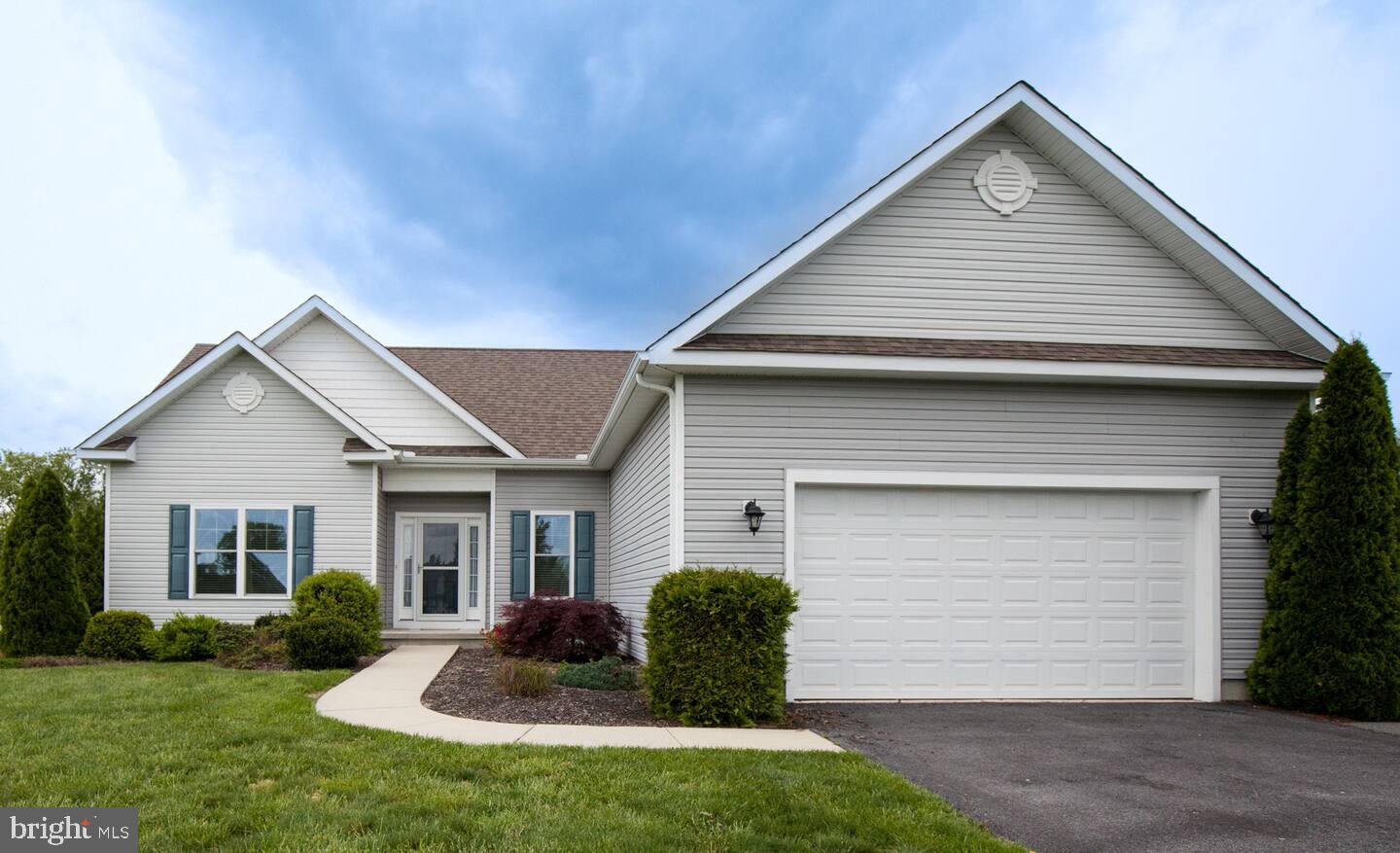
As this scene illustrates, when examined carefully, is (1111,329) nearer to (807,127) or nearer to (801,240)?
(801,240)

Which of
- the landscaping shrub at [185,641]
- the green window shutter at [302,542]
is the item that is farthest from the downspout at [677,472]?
the green window shutter at [302,542]

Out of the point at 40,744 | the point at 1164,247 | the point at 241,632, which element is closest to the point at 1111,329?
the point at 1164,247

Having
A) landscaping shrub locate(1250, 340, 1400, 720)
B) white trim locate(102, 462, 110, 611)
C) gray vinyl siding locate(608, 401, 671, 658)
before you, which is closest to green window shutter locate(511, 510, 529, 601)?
gray vinyl siding locate(608, 401, 671, 658)

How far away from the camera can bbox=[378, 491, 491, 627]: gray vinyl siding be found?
1712cm

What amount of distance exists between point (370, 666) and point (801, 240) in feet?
24.4

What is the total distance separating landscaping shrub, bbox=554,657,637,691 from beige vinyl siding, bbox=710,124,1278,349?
390cm

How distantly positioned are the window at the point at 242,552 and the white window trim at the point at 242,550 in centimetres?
1

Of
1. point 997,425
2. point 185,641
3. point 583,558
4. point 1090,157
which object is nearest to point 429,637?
point 583,558

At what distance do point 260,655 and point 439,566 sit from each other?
4680 mm

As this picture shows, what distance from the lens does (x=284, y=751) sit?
6.66 meters

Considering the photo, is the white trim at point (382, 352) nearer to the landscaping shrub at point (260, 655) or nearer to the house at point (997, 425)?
the landscaping shrub at point (260, 655)

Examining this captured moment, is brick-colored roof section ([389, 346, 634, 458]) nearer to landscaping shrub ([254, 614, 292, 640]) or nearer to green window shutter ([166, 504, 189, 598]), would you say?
landscaping shrub ([254, 614, 292, 640])

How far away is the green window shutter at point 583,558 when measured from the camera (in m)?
17.1

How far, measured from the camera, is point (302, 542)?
1554 centimetres
